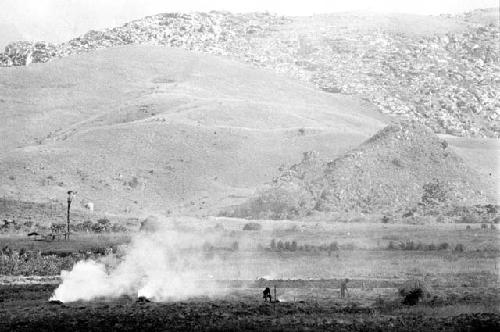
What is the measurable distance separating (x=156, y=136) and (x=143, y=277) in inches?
3557

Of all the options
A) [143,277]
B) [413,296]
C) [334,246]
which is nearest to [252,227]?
[334,246]

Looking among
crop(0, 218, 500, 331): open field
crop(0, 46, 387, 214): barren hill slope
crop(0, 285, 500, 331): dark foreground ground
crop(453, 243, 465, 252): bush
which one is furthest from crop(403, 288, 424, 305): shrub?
crop(0, 46, 387, 214): barren hill slope

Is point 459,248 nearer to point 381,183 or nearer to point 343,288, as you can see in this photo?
point 343,288

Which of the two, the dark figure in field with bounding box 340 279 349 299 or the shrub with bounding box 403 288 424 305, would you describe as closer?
the shrub with bounding box 403 288 424 305

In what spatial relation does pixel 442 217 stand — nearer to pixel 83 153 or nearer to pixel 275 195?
pixel 275 195

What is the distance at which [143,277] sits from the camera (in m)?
40.8

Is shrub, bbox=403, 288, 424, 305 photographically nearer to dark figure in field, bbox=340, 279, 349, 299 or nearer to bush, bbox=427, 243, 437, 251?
dark figure in field, bbox=340, 279, 349, 299

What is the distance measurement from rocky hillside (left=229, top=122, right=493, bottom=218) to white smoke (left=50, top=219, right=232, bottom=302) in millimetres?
40134

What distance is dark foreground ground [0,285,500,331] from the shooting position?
3027 centimetres

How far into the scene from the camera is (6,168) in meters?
109

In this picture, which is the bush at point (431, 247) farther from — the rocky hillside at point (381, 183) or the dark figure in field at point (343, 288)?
the rocky hillside at point (381, 183)

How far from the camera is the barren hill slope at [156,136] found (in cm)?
10781

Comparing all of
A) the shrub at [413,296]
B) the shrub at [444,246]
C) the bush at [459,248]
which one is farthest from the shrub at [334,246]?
the shrub at [413,296]

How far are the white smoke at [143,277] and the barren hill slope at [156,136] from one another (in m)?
51.9
